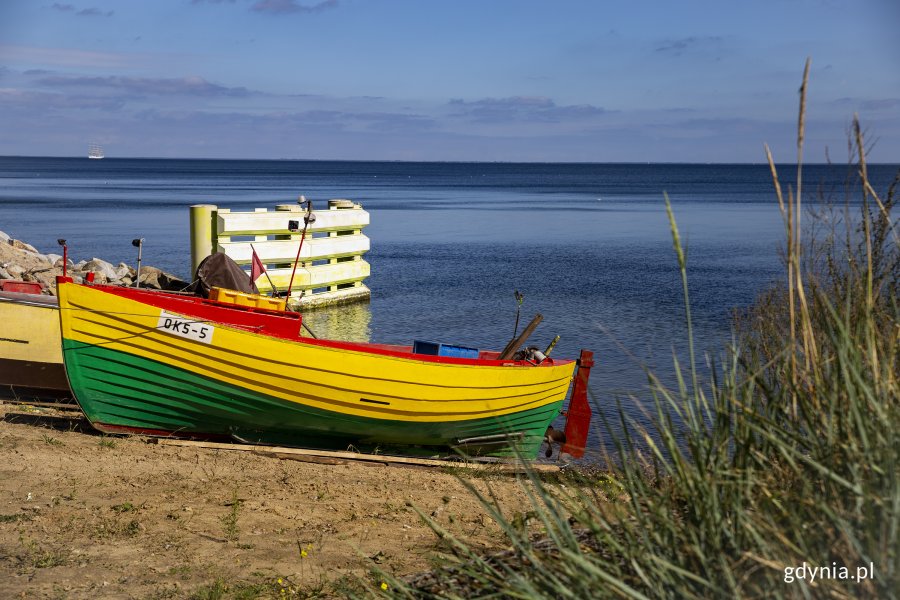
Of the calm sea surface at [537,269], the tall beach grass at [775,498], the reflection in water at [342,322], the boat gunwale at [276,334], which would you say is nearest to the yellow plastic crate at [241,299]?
the boat gunwale at [276,334]

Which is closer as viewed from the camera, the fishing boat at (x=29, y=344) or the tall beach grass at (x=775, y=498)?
the tall beach grass at (x=775, y=498)

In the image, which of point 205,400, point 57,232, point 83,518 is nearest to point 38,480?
point 83,518

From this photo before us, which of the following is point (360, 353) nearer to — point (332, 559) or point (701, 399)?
point (332, 559)

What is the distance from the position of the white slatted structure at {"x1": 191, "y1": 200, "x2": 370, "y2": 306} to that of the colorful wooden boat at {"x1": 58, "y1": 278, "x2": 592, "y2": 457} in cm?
773

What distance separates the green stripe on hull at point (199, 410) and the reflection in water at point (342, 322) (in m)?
8.13

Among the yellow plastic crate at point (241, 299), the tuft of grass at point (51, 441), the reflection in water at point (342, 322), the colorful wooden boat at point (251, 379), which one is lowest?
the reflection in water at point (342, 322)

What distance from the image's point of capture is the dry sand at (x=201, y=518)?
5.86 m

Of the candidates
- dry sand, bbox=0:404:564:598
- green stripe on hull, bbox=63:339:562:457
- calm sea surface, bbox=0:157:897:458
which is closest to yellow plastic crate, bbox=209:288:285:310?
green stripe on hull, bbox=63:339:562:457

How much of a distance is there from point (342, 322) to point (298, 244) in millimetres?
1947

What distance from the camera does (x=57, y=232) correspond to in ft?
140

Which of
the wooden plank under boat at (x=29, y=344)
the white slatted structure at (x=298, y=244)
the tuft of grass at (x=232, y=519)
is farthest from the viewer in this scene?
the white slatted structure at (x=298, y=244)

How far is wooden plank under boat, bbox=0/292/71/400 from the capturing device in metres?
10.4

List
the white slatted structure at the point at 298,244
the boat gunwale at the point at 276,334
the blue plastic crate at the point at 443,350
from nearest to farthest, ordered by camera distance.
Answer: the boat gunwale at the point at 276,334
the blue plastic crate at the point at 443,350
the white slatted structure at the point at 298,244

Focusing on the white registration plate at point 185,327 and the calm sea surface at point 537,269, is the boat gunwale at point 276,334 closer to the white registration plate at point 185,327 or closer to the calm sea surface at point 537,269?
the white registration plate at point 185,327
